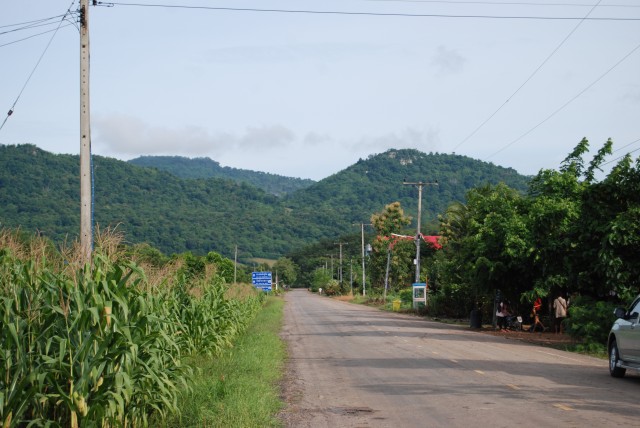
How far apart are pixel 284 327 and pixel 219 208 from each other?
140958 millimetres

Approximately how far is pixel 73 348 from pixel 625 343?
480 inches

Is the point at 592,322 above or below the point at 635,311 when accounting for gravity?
below

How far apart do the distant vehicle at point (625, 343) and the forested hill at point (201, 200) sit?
97.6 feet

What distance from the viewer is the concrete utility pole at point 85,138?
53.8ft

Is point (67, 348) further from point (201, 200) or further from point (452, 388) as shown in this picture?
point (201, 200)

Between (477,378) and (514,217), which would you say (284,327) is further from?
(477,378)

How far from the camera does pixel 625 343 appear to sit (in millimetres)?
16938

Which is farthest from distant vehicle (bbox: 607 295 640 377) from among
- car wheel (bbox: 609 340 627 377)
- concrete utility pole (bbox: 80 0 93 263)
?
concrete utility pole (bbox: 80 0 93 263)

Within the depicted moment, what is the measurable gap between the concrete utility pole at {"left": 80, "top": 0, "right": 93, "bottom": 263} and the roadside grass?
395 cm

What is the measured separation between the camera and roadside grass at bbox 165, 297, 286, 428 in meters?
11.1

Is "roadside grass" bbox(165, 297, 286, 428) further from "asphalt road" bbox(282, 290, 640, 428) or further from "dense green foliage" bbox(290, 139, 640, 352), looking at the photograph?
"dense green foliage" bbox(290, 139, 640, 352)

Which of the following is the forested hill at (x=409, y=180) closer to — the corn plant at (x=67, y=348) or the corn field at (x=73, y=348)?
the corn field at (x=73, y=348)

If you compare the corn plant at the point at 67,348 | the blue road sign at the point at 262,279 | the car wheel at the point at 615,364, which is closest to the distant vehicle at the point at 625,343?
the car wheel at the point at 615,364

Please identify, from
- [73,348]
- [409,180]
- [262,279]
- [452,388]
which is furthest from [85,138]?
[409,180]
